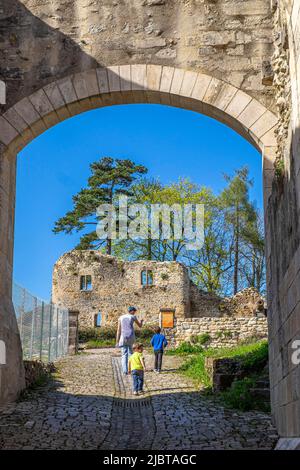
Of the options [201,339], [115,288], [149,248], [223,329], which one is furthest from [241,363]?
[149,248]

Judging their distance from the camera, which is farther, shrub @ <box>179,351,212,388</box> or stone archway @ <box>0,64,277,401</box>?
shrub @ <box>179,351,212,388</box>

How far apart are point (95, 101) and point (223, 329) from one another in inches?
615

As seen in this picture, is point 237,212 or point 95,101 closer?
point 95,101

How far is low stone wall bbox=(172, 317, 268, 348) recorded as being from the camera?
22422 mm

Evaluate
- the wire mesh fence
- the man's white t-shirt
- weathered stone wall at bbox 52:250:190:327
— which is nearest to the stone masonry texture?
the man's white t-shirt

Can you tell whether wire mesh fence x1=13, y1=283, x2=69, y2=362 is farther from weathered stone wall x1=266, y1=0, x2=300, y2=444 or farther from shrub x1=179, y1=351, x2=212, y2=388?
weathered stone wall x1=266, y1=0, x2=300, y2=444

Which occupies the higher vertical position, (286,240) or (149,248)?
(149,248)

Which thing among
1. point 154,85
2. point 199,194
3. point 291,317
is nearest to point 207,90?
point 154,85

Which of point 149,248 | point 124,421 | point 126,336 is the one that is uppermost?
point 149,248

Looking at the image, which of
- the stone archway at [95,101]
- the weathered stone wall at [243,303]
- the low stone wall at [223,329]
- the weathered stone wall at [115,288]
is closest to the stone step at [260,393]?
the stone archway at [95,101]

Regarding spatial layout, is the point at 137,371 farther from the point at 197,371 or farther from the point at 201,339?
the point at 201,339

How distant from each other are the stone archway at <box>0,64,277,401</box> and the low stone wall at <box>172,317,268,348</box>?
48.5 ft

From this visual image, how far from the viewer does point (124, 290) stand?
32.2 m
